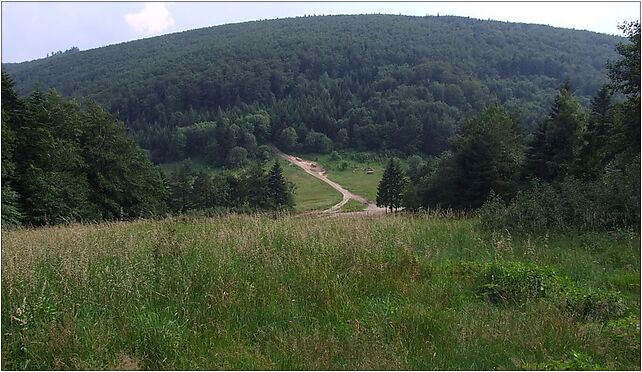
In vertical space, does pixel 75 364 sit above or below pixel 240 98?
above

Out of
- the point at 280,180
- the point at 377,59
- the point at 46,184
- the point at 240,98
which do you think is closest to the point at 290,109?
the point at 240,98

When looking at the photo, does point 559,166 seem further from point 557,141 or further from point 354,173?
point 354,173

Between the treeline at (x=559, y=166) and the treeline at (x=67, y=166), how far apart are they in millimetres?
13163

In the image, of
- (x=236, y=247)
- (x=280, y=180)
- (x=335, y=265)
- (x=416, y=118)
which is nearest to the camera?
(x=335, y=265)

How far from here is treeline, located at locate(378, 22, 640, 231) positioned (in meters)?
10.5

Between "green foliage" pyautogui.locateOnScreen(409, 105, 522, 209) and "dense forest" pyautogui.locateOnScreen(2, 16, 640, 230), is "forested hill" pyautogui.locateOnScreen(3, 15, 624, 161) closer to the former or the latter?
"dense forest" pyautogui.locateOnScreen(2, 16, 640, 230)

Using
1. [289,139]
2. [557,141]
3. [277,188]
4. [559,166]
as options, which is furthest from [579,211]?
[289,139]

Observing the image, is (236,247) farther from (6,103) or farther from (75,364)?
(6,103)

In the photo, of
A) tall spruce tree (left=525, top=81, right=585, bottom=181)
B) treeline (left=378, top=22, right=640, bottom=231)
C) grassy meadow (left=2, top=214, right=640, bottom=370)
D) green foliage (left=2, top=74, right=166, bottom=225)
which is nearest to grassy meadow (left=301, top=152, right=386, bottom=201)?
treeline (left=378, top=22, right=640, bottom=231)

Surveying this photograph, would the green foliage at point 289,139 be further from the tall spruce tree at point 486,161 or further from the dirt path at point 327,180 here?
the tall spruce tree at point 486,161

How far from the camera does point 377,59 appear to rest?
19938 centimetres

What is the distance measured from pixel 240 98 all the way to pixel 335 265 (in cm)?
17521

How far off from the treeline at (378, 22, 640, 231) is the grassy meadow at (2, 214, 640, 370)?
106 inches

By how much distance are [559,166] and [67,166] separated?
3334cm
